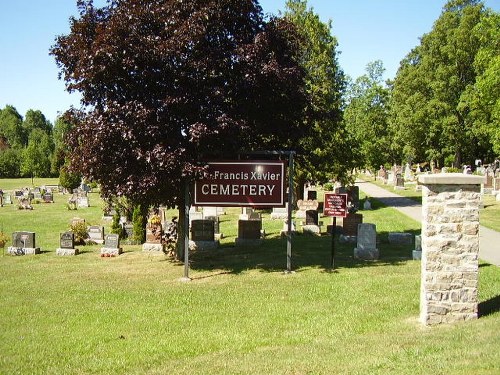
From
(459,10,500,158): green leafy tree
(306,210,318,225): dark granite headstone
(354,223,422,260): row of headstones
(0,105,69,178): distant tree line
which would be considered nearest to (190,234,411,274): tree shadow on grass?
(354,223,422,260): row of headstones

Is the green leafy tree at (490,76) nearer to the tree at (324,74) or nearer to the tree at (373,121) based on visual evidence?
the tree at (324,74)

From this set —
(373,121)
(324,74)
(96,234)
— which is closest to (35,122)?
(373,121)

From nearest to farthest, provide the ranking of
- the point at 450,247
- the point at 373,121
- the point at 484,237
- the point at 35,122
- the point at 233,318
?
the point at 450,247
the point at 233,318
the point at 484,237
the point at 373,121
the point at 35,122

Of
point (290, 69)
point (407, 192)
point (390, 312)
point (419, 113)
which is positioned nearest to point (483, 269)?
point (390, 312)

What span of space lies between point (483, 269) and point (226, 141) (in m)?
7.25

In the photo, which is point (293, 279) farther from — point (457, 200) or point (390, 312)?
point (457, 200)

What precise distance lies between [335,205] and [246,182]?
2492 mm

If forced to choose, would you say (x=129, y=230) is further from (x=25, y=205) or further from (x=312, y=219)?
(x=25, y=205)

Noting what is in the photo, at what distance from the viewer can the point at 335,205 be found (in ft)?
43.9

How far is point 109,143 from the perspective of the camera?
40.7ft

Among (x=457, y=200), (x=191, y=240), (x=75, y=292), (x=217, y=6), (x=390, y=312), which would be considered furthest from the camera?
(x=191, y=240)

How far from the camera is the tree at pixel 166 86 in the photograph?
12273 mm

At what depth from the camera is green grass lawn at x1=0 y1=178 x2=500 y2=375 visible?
6.91 metres

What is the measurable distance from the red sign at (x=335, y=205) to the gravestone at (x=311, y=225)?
7392 mm
